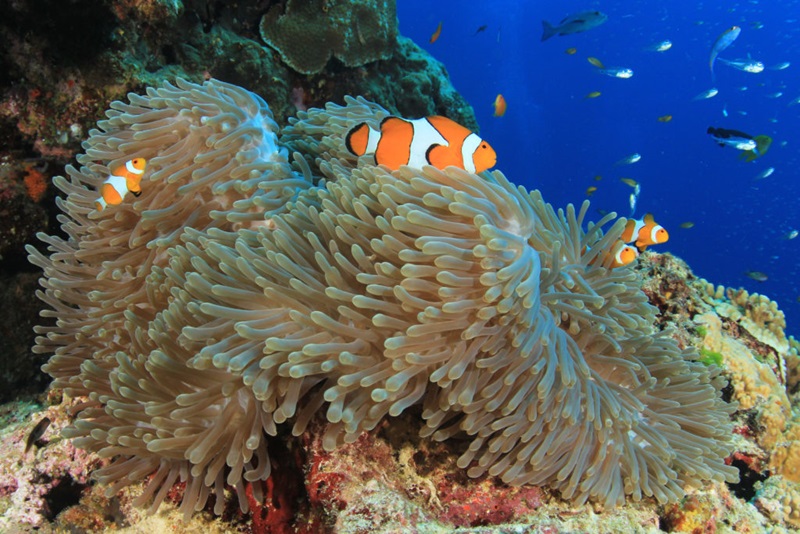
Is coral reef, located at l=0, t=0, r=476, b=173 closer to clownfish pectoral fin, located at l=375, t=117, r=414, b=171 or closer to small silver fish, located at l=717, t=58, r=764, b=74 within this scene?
clownfish pectoral fin, located at l=375, t=117, r=414, b=171

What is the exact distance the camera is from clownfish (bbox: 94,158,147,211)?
7.91ft

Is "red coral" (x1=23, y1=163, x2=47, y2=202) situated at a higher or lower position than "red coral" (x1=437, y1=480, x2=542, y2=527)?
higher

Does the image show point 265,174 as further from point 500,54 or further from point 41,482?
point 500,54

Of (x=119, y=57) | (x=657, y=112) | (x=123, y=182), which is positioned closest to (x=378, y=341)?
(x=123, y=182)

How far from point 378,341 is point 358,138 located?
80cm

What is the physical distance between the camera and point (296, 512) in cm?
198

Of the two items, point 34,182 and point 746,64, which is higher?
point 746,64

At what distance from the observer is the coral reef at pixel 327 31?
20.3ft

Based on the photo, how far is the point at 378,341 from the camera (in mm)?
1746

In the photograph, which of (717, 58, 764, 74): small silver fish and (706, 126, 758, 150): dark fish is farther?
(717, 58, 764, 74): small silver fish

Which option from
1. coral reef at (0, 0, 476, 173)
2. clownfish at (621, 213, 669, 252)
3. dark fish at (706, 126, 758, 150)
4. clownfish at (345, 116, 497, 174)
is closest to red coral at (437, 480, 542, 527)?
clownfish at (345, 116, 497, 174)

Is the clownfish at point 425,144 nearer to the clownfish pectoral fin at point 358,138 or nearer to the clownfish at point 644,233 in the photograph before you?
the clownfish pectoral fin at point 358,138

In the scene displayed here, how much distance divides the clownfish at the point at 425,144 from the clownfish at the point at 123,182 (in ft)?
3.91

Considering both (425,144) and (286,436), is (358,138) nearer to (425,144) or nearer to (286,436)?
(425,144)
